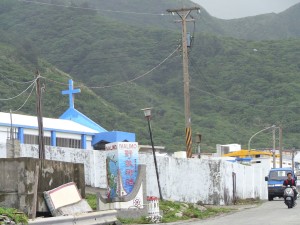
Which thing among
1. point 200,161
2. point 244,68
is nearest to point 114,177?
point 200,161

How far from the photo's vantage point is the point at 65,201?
21594mm

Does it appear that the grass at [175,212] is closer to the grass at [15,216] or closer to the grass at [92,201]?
the grass at [92,201]

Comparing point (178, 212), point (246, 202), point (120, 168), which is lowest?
point (246, 202)

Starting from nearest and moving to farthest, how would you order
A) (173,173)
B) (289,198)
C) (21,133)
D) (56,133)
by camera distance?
Result: 1. (289,198)
2. (173,173)
3. (21,133)
4. (56,133)

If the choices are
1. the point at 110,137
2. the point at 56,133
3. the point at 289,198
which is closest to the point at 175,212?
the point at 289,198

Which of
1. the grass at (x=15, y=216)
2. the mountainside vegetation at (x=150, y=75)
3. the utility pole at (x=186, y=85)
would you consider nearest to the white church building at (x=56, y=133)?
the utility pole at (x=186, y=85)

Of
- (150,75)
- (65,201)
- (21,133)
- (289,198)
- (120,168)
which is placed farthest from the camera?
(150,75)

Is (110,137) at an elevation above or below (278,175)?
above

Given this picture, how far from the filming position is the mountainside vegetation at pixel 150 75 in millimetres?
112000

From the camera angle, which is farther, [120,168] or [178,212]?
[178,212]

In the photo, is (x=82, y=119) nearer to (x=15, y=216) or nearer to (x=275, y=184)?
(x=275, y=184)

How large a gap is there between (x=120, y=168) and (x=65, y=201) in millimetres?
3988

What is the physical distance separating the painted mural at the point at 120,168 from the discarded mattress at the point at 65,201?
10.2 feet

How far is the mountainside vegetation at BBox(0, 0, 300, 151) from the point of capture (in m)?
112
